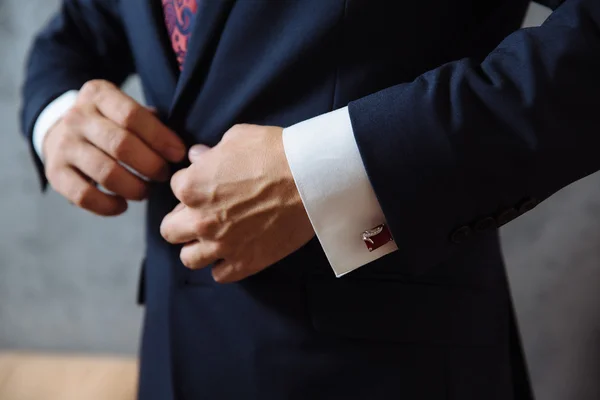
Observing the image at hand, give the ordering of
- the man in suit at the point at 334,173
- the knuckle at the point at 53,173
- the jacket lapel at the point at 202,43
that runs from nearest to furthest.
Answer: the man in suit at the point at 334,173 → the jacket lapel at the point at 202,43 → the knuckle at the point at 53,173

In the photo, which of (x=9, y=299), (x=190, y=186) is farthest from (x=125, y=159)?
(x=9, y=299)

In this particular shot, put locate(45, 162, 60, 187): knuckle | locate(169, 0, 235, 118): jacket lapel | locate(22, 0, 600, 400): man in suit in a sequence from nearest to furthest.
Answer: locate(22, 0, 600, 400): man in suit, locate(169, 0, 235, 118): jacket lapel, locate(45, 162, 60, 187): knuckle

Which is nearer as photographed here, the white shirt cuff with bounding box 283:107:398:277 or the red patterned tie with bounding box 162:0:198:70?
the white shirt cuff with bounding box 283:107:398:277

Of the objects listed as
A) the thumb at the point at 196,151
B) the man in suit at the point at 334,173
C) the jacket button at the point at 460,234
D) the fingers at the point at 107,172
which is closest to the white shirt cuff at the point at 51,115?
the man in suit at the point at 334,173

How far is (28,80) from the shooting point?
30.6 inches

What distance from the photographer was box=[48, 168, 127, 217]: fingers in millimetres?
624

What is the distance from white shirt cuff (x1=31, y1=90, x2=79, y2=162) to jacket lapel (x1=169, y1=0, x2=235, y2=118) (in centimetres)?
21

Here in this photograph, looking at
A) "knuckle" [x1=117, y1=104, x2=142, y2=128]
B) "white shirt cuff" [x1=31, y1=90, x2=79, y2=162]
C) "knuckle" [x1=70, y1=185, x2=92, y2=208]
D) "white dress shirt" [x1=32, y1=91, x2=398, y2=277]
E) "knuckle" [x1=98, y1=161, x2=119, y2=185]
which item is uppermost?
"white shirt cuff" [x1=31, y1=90, x2=79, y2=162]

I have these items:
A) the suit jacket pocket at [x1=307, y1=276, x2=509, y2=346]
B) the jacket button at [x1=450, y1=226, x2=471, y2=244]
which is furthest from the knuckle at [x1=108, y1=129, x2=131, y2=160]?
the jacket button at [x1=450, y1=226, x2=471, y2=244]

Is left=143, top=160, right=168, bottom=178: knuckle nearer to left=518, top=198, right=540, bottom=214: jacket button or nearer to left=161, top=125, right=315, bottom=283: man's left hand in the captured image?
left=161, top=125, right=315, bottom=283: man's left hand

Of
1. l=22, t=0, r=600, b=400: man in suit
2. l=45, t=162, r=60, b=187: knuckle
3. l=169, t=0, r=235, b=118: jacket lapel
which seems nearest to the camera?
l=22, t=0, r=600, b=400: man in suit

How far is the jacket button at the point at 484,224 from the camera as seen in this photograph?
0.45 m

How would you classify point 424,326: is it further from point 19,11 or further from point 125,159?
point 19,11

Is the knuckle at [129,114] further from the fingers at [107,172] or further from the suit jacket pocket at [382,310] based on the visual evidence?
the suit jacket pocket at [382,310]
